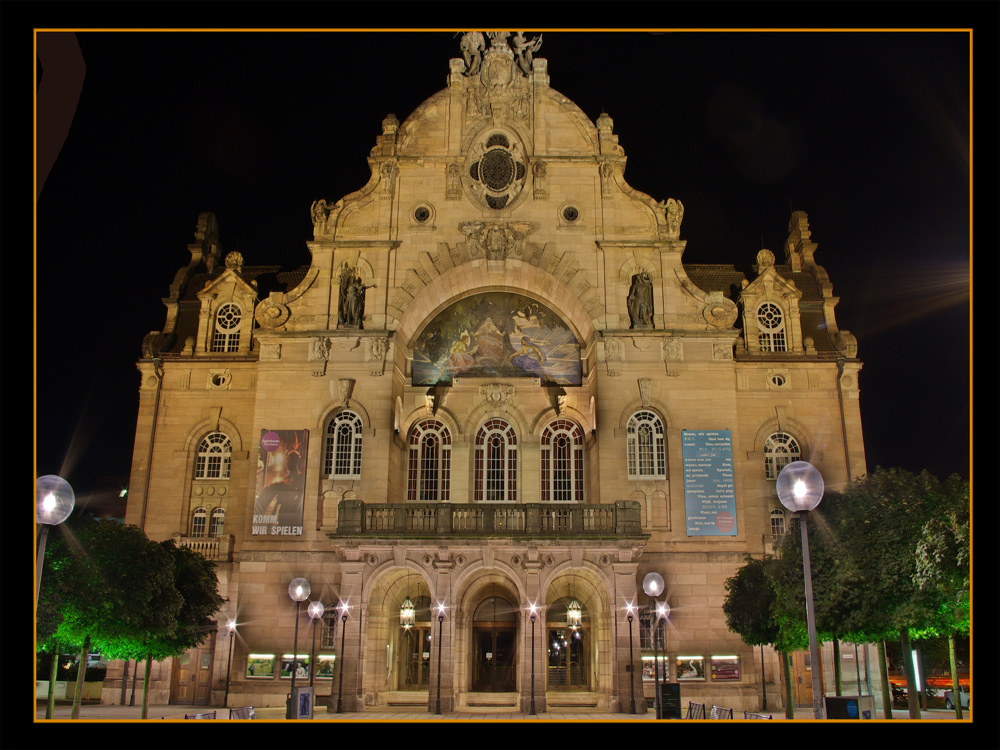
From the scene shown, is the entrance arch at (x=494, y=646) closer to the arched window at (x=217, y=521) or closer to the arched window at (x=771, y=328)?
the arched window at (x=217, y=521)

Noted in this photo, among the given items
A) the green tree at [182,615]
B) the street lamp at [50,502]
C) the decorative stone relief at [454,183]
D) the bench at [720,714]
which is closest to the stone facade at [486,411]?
the decorative stone relief at [454,183]

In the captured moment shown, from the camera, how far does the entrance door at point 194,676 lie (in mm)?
38062

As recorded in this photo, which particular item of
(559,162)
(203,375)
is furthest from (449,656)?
(559,162)

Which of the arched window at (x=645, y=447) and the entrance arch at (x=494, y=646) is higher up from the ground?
the arched window at (x=645, y=447)

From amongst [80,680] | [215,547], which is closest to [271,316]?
[215,547]

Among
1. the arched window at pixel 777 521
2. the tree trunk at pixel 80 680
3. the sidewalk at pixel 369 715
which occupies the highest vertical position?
the arched window at pixel 777 521

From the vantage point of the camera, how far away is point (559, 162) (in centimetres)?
4206

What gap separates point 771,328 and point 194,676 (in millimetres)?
33264

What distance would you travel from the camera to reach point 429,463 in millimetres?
41094

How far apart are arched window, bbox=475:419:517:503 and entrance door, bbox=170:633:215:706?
14477mm

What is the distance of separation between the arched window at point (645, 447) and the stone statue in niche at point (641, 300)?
4460mm

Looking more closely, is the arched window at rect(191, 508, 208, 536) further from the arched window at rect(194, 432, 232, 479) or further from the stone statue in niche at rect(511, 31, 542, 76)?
the stone statue in niche at rect(511, 31, 542, 76)

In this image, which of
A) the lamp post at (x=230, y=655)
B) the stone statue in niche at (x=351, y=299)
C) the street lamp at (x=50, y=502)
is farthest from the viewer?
the stone statue in niche at (x=351, y=299)

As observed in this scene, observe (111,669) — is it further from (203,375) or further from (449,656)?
(449,656)
